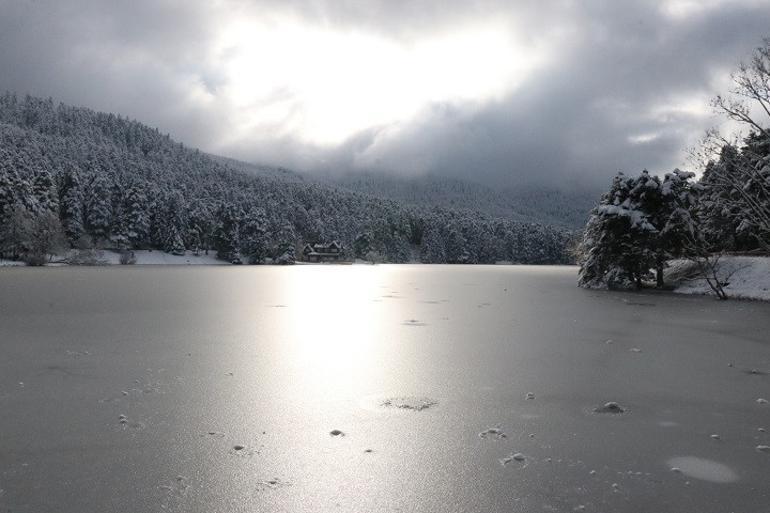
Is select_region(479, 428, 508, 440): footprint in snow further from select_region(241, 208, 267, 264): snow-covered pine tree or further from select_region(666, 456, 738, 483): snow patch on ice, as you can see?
select_region(241, 208, 267, 264): snow-covered pine tree

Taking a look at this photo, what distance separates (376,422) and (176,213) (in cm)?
9489

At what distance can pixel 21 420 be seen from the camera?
5430mm

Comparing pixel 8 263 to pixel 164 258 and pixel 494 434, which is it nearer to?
pixel 164 258

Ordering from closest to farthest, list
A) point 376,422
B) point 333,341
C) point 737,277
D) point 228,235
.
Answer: point 376,422, point 333,341, point 737,277, point 228,235

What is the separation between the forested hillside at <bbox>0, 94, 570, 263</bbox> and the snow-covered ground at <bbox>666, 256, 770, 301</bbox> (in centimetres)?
6918

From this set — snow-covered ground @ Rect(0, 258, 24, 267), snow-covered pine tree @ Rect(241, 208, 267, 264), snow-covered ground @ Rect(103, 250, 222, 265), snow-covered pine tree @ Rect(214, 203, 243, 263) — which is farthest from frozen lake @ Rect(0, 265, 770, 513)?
snow-covered pine tree @ Rect(241, 208, 267, 264)

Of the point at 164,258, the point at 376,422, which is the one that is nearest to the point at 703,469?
the point at 376,422

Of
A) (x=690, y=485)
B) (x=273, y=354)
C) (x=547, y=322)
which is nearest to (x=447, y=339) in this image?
(x=273, y=354)

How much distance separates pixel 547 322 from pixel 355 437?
37.4 ft

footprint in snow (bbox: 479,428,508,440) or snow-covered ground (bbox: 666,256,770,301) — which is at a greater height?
snow-covered ground (bbox: 666,256,770,301)

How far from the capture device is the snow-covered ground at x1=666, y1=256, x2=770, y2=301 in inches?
1093

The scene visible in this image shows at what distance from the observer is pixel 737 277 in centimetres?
3053

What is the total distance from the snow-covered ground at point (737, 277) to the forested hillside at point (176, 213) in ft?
227

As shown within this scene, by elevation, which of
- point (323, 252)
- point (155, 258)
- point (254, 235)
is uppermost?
point (254, 235)
